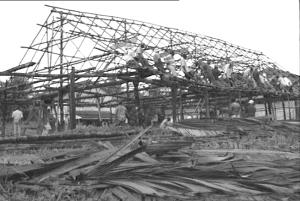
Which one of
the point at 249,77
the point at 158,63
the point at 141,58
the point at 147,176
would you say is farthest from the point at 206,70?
the point at 147,176

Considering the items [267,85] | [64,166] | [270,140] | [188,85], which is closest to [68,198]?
[64,166]

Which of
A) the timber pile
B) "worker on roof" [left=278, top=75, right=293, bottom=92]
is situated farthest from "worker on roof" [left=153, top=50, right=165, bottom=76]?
"worker on roof" [left=278, top=75, right=293, bottom=92]

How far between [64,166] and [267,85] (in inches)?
810

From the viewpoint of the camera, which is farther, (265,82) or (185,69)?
(265,82)

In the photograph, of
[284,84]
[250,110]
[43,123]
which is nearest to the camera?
[43,123]

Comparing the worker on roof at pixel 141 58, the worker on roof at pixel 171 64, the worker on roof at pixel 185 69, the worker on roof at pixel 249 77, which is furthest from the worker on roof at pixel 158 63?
the worker on roof at pixel 249 77

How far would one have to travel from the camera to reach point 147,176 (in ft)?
19.0

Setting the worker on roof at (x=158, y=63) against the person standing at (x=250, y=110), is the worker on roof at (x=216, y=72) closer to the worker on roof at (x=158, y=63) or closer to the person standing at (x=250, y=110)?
the person standing at (x=250, y=110)

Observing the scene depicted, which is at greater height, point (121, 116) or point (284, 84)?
point (284, 84)

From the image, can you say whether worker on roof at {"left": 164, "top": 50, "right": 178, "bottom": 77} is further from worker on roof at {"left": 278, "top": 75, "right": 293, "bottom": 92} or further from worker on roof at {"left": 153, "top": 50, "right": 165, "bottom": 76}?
worker on roof at {"left": 278, "top": 75, "right": 293, "bottom": 92}

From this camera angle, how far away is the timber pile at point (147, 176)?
5340 mm

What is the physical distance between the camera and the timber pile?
17.5 ft

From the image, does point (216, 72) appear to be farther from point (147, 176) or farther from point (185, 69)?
point (147, 176)

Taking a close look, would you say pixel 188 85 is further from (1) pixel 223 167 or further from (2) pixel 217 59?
(1) pixel 223 167
